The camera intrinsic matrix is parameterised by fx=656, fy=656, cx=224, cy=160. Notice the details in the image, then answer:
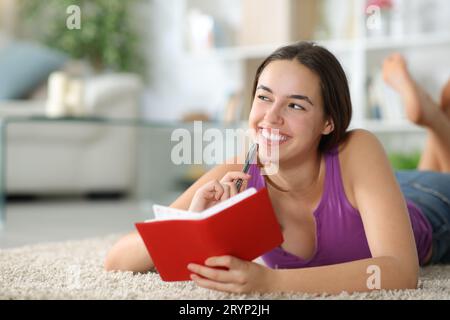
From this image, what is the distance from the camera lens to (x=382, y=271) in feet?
3.45

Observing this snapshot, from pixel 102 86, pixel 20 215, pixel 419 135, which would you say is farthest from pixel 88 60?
pixel 419 135

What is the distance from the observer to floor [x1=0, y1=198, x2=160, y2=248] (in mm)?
2265

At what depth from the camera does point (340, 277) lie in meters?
1.04

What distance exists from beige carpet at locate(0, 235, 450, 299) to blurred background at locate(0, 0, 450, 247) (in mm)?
967

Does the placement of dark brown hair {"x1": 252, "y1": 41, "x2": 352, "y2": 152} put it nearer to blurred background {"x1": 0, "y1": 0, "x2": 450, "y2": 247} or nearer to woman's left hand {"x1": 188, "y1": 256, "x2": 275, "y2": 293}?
woman's left hand {"x1": 188, "y1": 256, "x2": 275, "y2": 293}

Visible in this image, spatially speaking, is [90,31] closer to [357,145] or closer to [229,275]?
[357,145]

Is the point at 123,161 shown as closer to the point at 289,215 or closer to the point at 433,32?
the point at 433,32

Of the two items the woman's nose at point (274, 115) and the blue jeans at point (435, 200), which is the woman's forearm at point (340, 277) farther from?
the blue jeans at point (435, 200)

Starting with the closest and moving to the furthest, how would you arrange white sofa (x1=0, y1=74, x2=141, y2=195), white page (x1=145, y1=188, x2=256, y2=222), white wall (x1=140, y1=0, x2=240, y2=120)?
white page (x1=145, y1=188, x2=256, y2=222), white sofa (x1=0, y1=74, x2=141, y2=195), white wall (x1=140, y1=0, x2=240, y2=120)

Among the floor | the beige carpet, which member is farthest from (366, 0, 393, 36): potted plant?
the beige carpet

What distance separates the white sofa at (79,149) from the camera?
138 inches

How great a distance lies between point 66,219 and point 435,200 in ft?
5.74

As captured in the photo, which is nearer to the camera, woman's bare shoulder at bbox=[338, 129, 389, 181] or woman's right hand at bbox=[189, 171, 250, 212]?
woman's right hand at bbox=[189, 171, 250, 212]

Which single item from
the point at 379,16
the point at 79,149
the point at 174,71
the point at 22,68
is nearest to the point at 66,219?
the point at 79,149
